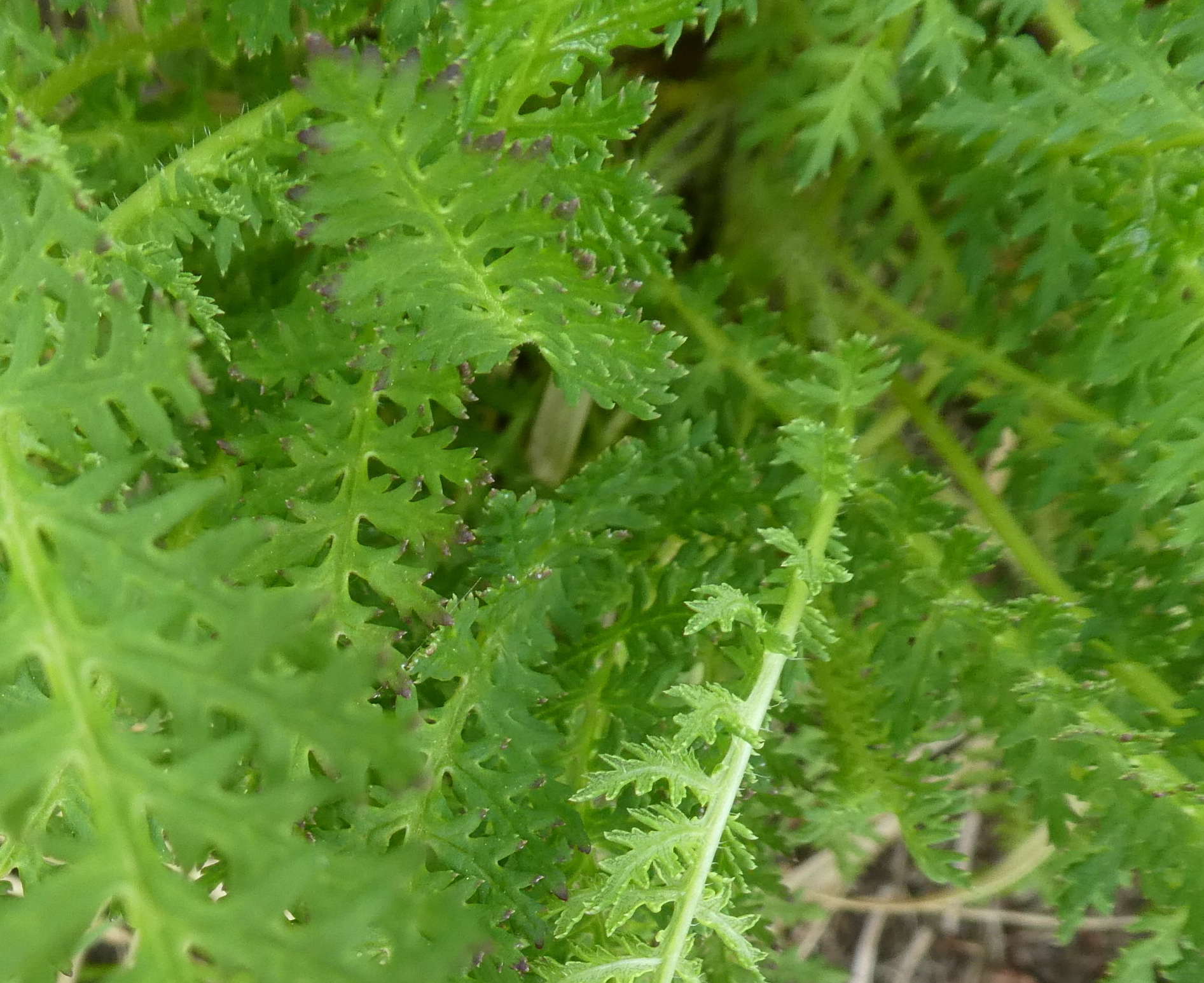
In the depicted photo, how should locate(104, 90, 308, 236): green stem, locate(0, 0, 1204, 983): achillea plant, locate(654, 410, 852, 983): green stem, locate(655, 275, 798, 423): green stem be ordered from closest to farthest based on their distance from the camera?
1. locate(0, 0, 1204, 983): achillea plant
2. locate(654, 410, 852, 983): green stem
3. locate(104, 90, 308, 236): green stem
4. locate(655, 275, 798, 423): green stem

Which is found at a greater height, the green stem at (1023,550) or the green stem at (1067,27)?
the green stem at (1067,27)

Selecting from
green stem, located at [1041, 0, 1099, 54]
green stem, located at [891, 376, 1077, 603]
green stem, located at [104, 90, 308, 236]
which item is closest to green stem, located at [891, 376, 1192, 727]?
green stem, located at [891, 376, 1077, 603]

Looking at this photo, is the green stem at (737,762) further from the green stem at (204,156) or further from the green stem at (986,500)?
the green stem at (204,156)

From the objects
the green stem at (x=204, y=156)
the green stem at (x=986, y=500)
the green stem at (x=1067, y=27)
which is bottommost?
the green stem at (x=204, y=156)

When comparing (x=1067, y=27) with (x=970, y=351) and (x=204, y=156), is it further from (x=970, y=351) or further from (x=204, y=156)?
(x=204, y=156)

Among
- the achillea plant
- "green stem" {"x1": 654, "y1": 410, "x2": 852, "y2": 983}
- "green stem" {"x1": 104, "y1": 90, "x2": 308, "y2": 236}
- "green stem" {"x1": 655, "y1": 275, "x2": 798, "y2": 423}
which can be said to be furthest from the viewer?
"green stem" {"x1": 655, "y1": 275, "x2": 798, "y2": 423}

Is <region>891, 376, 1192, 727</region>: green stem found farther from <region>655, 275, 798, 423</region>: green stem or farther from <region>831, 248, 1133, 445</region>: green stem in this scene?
<region>655, 275, 798, 423</region>: green stem

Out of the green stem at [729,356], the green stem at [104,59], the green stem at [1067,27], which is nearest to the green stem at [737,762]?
the green stem at [729,356]

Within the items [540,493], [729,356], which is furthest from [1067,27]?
[540,493]

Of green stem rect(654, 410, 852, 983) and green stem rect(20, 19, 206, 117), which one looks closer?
green stem rect(654, 410, 852, 983)

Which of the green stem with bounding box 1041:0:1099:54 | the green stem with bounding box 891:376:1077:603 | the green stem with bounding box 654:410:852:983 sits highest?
the green stem with bounding box 1041:0:1099:54
